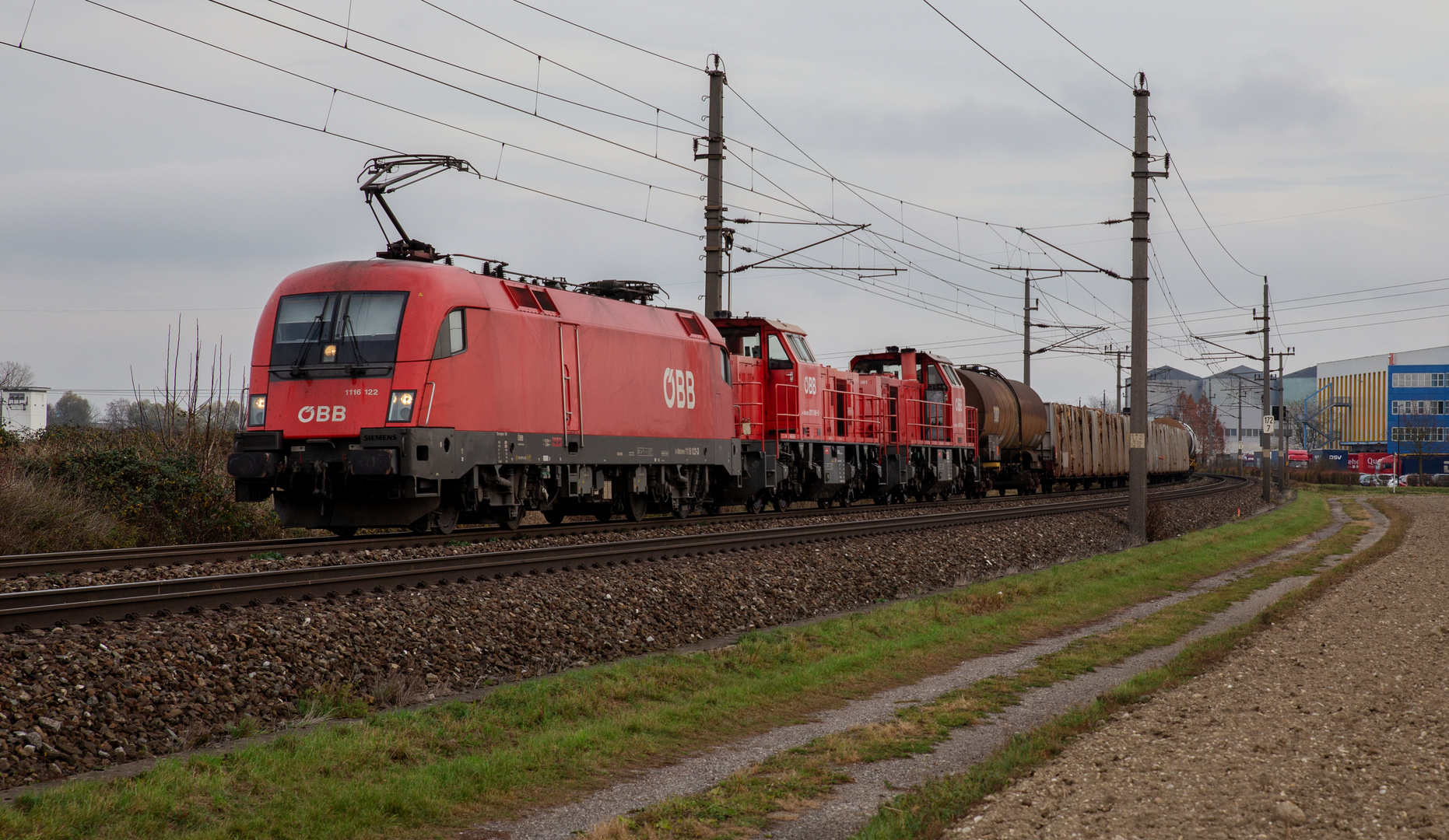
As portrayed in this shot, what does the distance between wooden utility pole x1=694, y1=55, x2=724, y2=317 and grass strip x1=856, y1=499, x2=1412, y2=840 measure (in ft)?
46.8

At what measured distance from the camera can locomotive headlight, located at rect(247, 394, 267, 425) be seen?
14930 mm

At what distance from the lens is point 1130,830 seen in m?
4.93

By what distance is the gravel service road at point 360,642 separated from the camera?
659cm

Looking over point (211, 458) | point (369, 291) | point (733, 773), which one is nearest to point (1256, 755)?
point (733, 773)

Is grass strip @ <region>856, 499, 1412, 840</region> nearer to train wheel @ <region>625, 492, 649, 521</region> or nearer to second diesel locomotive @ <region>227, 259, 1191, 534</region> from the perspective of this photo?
second diesel locomotive @ <region>227, 259, 1191, 534</region>

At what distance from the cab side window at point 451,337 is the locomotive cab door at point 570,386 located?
232 cm

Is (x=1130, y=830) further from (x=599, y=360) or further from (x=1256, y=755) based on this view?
(x=599, y=360)

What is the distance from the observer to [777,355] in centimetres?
2455

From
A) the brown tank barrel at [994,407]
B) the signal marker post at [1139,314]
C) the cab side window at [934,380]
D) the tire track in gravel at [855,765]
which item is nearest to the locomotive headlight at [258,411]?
the tire track in gravel at [855,765]

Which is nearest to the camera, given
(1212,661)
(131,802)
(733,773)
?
(131,802)

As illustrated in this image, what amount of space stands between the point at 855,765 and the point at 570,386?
10974 millimetres

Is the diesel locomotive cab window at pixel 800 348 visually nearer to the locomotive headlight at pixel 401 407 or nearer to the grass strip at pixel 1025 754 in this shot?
the locomotive headlight at pixel 401 407

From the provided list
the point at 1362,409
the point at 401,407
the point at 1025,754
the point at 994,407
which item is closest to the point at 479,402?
the point at 401,407

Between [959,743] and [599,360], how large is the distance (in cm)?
1143
